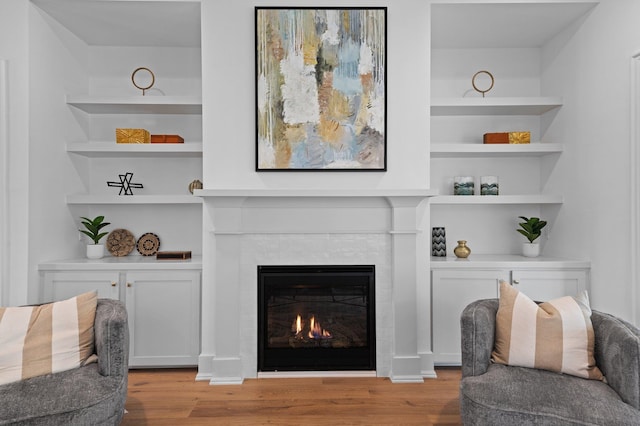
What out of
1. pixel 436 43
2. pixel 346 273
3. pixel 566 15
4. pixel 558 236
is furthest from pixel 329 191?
pixel 566 15

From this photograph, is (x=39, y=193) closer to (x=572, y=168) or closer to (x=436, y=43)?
(x=436, y=43)

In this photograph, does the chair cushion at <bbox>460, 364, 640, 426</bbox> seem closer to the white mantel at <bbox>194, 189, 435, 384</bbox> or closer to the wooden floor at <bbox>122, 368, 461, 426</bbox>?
the wooden floor at <bbox>122, 368, 461, 426</bbox>

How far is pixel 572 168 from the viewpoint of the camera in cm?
324

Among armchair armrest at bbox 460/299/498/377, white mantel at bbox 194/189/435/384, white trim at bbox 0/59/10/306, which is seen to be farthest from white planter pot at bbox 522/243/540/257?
white trim at bbox 0/59/10/306

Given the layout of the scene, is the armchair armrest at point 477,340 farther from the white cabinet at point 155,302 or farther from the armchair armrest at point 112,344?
the white cabinet at point 155,302

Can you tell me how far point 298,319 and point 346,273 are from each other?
18.6 inches

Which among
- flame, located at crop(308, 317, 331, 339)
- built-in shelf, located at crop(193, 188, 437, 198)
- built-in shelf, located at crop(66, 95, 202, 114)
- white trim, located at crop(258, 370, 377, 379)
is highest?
built-in shelf, located at crop(66, 95, 202, 114)

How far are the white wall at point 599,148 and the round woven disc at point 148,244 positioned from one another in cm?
324

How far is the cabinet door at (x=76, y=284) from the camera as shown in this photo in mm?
3002

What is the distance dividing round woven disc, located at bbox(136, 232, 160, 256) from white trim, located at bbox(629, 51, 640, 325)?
340cm

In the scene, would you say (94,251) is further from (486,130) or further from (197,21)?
(486,130)

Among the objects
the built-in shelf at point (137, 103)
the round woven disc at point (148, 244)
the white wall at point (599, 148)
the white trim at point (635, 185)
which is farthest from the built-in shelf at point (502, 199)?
the round woven disc at point (148, 244)

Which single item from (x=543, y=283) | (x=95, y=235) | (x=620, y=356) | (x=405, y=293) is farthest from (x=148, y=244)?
(x=620, y=356)

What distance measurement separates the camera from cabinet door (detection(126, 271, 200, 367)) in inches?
120
